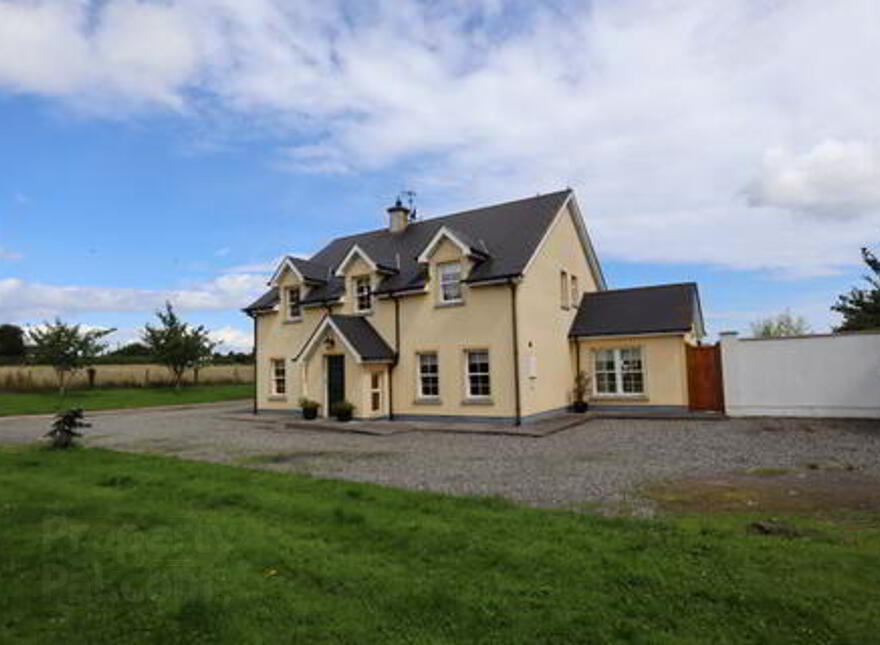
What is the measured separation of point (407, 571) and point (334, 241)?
25.6 metres

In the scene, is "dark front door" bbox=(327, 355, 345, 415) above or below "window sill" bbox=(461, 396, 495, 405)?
above

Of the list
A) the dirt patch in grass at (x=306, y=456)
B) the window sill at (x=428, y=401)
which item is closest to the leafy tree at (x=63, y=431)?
the dirt patch in grass at (x=306, y=456)

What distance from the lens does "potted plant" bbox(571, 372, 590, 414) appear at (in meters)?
22.9

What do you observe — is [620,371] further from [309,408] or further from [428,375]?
[309,408]

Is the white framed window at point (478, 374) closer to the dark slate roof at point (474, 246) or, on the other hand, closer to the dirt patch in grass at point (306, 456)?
the dark slate roof at point (474, 246)

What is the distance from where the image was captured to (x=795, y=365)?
65.7 feet

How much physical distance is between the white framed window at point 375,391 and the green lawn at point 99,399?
16575 millimetres

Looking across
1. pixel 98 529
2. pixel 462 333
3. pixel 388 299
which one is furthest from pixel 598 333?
pixel 98 529

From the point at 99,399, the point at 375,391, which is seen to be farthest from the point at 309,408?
the point at 99,399

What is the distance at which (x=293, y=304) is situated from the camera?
25.9m

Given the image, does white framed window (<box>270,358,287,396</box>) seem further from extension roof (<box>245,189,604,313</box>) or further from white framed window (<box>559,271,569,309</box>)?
white framed window (<box>559,271,569,309</box>)

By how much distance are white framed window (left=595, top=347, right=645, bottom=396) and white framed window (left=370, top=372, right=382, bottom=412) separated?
8.33 m

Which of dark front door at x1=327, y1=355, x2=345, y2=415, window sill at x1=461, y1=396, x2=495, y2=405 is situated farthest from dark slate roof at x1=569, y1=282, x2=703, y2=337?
dark front door at x1=327, y1=355, x2=345, y2=415

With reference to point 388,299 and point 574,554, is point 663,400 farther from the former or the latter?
point 574,554
